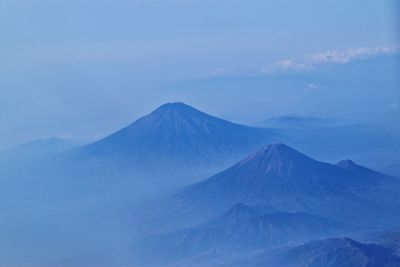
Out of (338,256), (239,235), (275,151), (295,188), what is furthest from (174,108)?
(338,256)

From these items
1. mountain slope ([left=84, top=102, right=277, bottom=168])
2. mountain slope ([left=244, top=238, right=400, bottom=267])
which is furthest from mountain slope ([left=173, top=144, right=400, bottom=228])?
mountain slope ([left=244, top=238, right=400, bottom=267])

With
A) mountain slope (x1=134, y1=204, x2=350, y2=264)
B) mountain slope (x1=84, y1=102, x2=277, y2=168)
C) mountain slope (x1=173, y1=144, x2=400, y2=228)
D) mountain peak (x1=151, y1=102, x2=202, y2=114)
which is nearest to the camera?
mountain slope (x1=134, y1=204, x2=350, y2=264)

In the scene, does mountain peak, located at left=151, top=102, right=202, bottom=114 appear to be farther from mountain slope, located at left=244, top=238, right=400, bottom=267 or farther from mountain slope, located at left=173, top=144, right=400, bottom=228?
mountain slope, located at left=244, top=238, right=400, bottom=267

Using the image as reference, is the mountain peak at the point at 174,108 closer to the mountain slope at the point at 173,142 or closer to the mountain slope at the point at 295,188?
the mountain slope at the point at 173,142

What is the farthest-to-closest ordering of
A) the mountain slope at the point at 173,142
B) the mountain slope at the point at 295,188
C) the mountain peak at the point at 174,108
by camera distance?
1. the mountain peak at the point at 174,108
2. the mountain slope at the point at 173,142
3. the mountain slope at the point at 295,188

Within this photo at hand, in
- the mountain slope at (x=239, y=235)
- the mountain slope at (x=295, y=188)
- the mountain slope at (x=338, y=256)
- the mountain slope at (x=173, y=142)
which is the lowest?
the mountain slope at (x=338, y=256)

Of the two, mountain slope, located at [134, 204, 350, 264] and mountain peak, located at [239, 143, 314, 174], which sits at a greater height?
mountain peak, located at [239, 143, 314, 174]

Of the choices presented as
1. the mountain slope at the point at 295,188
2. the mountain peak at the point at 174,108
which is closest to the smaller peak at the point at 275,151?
the mountain slope at the point at 295,188

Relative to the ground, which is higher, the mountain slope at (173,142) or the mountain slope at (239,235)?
the mountain slope at (173,142)

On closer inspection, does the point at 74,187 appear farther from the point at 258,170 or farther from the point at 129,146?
the point at 258,170

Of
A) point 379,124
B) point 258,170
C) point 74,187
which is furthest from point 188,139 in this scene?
point 379,124

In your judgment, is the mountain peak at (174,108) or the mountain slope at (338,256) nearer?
the mountain slope at (338,256)
